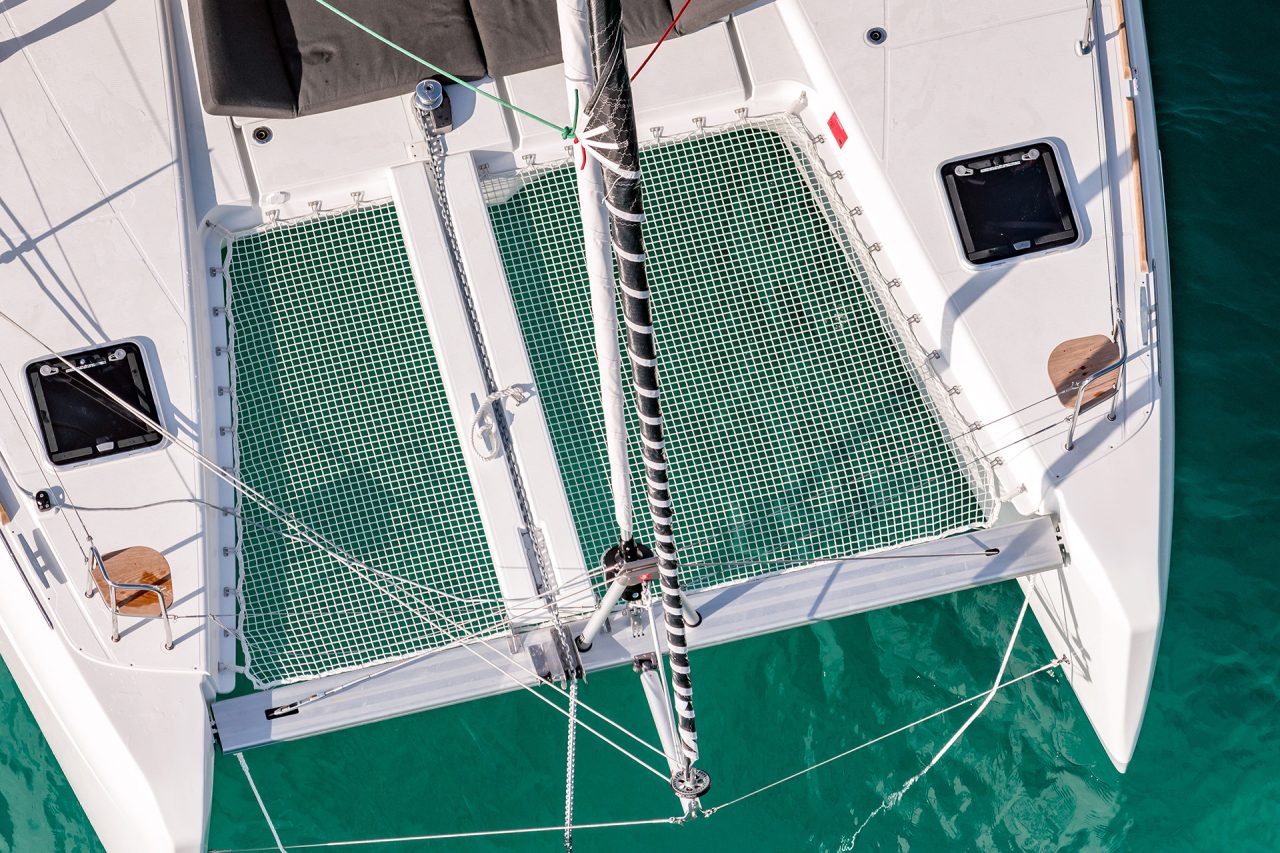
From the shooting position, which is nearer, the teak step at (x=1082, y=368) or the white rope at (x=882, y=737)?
the teak step at (x=1082, y=368)

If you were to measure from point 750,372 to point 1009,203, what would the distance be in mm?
1170

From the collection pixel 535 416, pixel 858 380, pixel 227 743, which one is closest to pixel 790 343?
pixel 858 380

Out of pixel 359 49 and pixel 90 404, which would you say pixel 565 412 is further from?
pixel 90 404

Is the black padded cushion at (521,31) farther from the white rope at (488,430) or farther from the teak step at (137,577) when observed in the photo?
the teak step at (137,577)

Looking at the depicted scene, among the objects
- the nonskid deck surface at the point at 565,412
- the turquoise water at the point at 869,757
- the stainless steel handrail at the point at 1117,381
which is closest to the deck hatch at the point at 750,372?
the nonskid deck surface at the point at 565,412

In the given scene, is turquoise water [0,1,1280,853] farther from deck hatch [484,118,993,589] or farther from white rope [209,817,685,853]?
deck hatch [484,118,993,589]

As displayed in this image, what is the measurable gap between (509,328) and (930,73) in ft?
6.30

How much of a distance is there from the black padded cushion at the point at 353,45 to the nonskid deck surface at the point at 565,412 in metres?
0.45

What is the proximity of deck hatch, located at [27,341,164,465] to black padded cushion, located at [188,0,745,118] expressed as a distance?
1.05 metres

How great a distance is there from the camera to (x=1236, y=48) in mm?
6434

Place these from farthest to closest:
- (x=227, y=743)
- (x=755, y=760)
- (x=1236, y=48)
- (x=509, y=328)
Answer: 1. (x=1236, y=48)
2. (x=755, y=760)
3. (x=509, y=328)
4. (x=227, y=743)

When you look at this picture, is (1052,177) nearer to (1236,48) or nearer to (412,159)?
(1236,48)

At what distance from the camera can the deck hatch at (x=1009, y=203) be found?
200 inches

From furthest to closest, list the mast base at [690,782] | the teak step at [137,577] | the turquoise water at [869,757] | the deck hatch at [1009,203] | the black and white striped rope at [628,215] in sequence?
the turquoise water at [869,757] → the deck hatch at [1009,203] → the teak step at [137,577] → the mast base at [690,782] → the black and white striped rope at [628,215]
